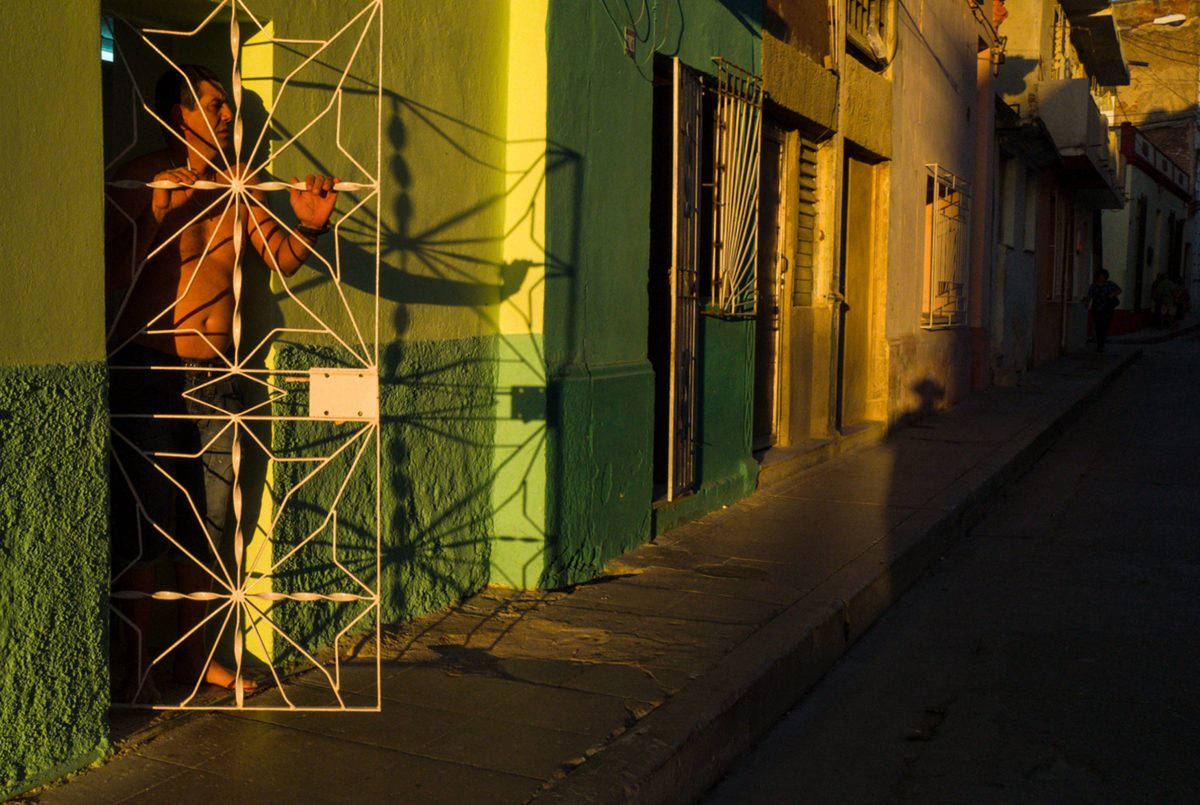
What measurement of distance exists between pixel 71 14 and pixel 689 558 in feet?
13.6

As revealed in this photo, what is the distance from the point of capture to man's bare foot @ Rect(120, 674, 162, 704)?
4008 mm

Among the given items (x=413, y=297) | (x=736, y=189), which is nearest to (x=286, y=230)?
(x=413, y=297)

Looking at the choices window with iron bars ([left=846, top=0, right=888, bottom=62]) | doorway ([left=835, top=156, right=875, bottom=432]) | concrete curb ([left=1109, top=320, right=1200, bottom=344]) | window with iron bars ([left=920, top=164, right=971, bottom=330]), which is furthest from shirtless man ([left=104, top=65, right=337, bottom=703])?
concrete curb ([left=1109, top=320, right=1200, bottom=344])

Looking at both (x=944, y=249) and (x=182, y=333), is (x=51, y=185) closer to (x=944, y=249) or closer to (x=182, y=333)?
(x=182, y=333)

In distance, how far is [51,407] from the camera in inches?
133

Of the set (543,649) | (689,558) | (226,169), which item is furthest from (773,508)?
(226,169)

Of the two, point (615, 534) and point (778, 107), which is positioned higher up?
point (778, 107)

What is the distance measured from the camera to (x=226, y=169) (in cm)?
404

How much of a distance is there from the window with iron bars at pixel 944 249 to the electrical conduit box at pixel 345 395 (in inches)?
426

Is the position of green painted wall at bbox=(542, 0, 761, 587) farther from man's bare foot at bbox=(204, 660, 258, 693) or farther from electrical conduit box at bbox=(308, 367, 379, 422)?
electrical conduit box at bbox=(308, 367, 379, 422)

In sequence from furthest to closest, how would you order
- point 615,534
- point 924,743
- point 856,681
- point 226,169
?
point 615,534 < point 856,681 < point 924,743 < point 226,169

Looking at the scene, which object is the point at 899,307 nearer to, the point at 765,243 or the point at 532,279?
the point at 765,243

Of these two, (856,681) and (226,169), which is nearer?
(226,169)

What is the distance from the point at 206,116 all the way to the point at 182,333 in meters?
0.69
